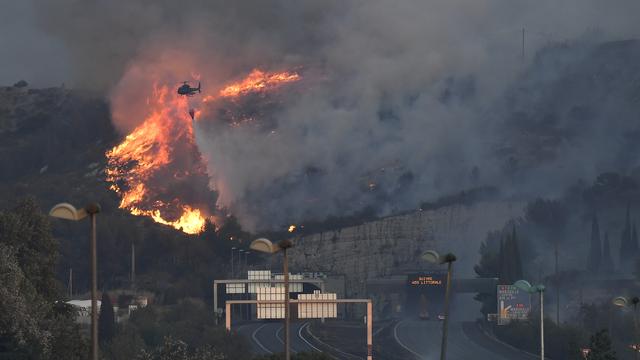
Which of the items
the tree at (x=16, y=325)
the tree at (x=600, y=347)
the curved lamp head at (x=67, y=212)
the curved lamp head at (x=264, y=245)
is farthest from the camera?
the tree at (x=600, y=347)

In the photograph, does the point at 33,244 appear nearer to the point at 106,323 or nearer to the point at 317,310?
the point at 317,310

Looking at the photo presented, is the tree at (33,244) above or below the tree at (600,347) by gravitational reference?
above

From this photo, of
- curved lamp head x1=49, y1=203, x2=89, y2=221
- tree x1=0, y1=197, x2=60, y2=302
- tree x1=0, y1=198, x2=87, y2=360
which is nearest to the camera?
curved lamp head x1=49, y1=203, x2=89, y2=221

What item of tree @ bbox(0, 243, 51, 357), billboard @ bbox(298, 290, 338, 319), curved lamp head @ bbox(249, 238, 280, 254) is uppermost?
curved lamp head @ bbox(249, 238, 280, 254)

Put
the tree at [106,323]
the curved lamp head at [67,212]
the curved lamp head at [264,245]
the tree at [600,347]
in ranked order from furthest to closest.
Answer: the tree at [106,323]
the tree at [600,347]
the curved lamp head at [264,245]
the curved lamp head at [67,212]

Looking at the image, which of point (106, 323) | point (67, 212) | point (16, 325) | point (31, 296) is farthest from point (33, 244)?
point (67, 212)

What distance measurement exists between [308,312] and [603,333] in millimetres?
43942

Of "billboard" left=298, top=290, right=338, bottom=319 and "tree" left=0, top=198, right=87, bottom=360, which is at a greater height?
"tree" left=0, top=198, right=87, bottom=360

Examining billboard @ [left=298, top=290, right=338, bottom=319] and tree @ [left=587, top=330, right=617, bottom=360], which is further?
billboard @ [left=298, top=290, right=338, bottom=319]

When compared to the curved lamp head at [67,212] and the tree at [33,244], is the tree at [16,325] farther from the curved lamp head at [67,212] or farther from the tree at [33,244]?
the curved lamp head at [67,212]

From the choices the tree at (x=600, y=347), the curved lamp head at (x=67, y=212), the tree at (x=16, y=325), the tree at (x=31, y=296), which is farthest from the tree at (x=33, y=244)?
the curved lamp head at (x=67, y=212)

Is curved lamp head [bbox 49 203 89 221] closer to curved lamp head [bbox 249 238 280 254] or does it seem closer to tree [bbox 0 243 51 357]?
curved lamp head [bbox 249 238 280 254]

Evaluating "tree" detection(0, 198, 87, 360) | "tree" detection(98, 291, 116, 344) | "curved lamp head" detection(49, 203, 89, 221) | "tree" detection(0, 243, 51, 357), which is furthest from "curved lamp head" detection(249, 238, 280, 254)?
"tree" detection(98, 291, 116, 344)

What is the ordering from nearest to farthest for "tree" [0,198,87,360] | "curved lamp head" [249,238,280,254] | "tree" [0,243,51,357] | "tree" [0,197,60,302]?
"curved lamp head" [249,238,280,254] → "tree" [0,243,51,357] → "tree" [0,198,87,360] → "tree" [0,197,60,302]
